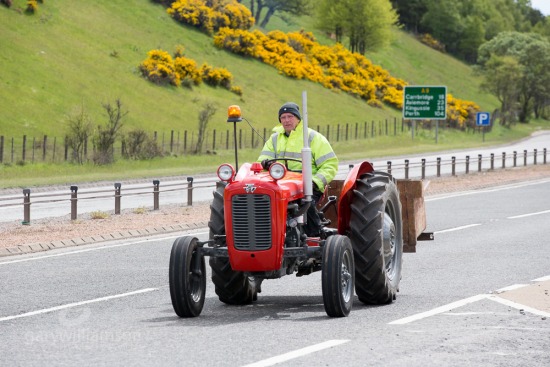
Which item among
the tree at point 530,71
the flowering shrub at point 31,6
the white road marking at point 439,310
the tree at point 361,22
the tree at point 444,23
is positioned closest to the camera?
the white road marking at point 439,310

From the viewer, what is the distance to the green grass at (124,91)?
182 feet

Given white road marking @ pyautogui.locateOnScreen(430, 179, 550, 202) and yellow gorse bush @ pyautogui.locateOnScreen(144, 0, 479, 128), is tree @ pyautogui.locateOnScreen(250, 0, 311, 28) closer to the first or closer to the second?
yellow gorse bush @ pyautogui.locateOnScreen(144, 0, 479, 128)

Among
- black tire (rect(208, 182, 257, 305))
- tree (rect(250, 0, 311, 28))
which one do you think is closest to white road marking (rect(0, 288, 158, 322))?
black tire (rect(208, 182, 257, 305))

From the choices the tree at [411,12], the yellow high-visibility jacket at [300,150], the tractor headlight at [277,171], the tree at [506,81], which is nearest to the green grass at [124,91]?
the tree at [506,81]

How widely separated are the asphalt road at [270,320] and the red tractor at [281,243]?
0.75 feet

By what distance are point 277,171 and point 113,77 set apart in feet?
219

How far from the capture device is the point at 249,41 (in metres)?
99.0

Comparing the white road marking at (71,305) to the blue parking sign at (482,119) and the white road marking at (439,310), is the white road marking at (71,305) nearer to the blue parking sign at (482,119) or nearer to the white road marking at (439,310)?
the white road marking at (439,310)

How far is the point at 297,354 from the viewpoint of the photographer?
29.5 feet

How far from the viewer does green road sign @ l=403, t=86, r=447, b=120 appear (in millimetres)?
62969

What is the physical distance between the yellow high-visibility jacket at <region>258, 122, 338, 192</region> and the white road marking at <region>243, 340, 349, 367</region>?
2658mm

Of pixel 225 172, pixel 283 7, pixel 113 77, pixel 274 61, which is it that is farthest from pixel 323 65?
pixel 225 172

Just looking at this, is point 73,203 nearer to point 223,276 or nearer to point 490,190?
point 223,276

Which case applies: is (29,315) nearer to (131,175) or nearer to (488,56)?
(131,175)
